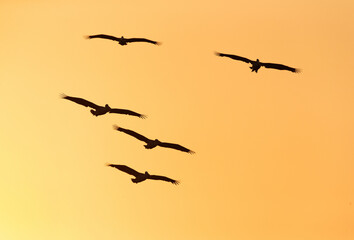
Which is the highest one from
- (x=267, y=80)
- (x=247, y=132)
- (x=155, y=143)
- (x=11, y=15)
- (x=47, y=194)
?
(x=11, y=15)

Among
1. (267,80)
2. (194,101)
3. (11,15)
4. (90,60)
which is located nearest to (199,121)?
(194,101)

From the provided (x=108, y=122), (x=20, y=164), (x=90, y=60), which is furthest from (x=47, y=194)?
(x=90, y=60)

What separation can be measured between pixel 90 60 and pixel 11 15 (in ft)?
3.34

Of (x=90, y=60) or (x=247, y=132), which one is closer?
(x=247, y=132)

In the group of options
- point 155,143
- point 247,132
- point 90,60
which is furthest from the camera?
point 90,60

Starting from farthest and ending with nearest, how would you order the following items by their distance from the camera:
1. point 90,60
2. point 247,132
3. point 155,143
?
point 90,60 < point 247,132 < point 155,143

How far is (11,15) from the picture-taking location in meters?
6.77

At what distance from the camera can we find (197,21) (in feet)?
20.7

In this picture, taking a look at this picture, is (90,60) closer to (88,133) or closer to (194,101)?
→ (88,133)

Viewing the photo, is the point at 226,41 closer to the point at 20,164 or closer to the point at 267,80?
the point at 267,80

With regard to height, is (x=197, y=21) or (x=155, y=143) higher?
(x=197, y=21)

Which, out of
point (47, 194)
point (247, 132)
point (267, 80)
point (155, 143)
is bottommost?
point (47, 194)

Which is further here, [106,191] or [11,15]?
[11,15]

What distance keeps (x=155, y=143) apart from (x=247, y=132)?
1.06 m
